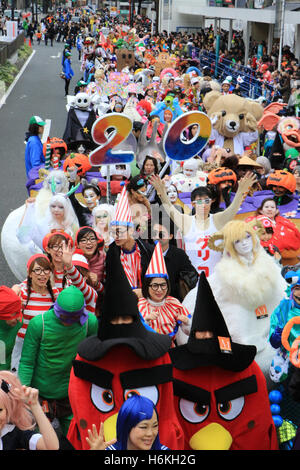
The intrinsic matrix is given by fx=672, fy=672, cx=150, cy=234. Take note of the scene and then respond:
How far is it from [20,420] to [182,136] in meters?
4.61

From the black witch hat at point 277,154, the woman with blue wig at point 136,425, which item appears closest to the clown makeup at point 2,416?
the woman with blue wig at point 136,425

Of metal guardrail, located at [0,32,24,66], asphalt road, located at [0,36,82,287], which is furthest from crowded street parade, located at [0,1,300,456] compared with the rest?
metal guardrail, located at [0,32,24,66]

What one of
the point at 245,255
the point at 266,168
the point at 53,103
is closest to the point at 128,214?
the point at 245,255

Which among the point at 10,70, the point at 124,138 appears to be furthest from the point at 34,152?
the point at 10,70

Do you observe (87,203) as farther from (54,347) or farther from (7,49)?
(7,49)

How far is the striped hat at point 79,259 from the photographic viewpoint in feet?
17.7

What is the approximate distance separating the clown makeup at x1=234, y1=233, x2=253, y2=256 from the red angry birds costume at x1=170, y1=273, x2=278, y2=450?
1074mm

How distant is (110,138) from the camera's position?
7480 mm

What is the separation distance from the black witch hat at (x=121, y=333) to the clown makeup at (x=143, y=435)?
0.52m

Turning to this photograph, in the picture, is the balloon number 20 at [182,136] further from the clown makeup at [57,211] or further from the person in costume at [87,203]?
the clown makeup at [57,211]

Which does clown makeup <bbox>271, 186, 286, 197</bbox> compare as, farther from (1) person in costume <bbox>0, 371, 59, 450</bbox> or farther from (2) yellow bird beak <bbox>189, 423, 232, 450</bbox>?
(1) person in costume <bbox>0, 371, 59, 450</bbox>

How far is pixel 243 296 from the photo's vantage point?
4.84 meters

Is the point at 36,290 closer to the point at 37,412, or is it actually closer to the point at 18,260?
the point at 37,412

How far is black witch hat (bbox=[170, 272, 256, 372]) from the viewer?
379 cm
